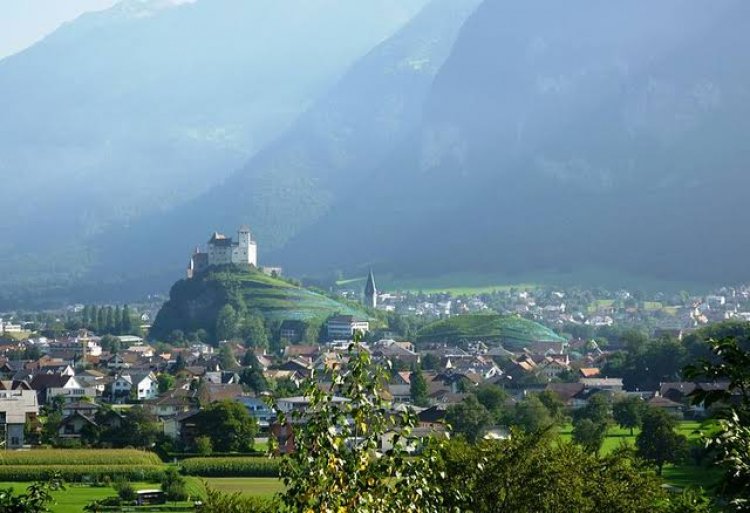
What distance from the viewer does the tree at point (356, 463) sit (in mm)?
12141

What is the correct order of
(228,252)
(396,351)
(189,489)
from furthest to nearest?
(228,252), (396,351), (189,489)

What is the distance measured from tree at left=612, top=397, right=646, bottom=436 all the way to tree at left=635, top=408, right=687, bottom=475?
11.3 m

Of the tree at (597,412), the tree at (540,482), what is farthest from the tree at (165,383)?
the tree at (540,482)

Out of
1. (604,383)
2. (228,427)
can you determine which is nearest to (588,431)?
(228,427)

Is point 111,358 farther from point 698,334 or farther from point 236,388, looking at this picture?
point 698,334

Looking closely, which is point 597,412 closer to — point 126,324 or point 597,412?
point 597,412

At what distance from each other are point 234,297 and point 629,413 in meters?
83.9

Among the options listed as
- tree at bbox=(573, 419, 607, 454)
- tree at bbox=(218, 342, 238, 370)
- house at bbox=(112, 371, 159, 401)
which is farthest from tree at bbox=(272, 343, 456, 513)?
tree at bbox=(218, 342, 238, 370)

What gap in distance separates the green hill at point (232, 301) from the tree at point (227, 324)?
2182 mm

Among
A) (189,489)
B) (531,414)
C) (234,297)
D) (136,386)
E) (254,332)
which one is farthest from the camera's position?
(234,297)

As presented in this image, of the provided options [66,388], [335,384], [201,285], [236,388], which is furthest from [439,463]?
[201,285]

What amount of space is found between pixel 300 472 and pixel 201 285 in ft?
462

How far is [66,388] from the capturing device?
93500mm

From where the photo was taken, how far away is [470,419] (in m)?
63.5
